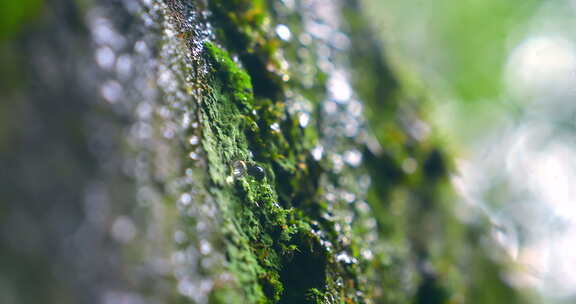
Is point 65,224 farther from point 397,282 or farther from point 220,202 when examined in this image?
point 397,282

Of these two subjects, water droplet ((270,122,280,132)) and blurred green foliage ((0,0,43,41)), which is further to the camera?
water droplet ((270,122,280,132))

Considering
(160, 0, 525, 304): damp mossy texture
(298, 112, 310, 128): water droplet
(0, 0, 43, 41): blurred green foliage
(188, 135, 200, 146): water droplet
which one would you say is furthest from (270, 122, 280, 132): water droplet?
(0, 0, 43, 41): blurred green foliage

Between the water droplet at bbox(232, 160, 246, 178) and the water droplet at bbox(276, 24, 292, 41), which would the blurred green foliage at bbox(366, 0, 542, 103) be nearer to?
the water droplet at bbox(276, 24, 292, 41)

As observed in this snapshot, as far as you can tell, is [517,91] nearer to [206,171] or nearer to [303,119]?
[303,119]

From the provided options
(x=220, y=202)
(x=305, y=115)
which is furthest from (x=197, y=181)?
(x=305, y=115)

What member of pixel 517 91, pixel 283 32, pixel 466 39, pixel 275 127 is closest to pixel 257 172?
pixel 275 127

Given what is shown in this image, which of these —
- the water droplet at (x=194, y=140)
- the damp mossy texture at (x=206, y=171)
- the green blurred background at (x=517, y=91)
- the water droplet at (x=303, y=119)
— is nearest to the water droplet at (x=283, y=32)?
the damp mossy texture at (x=206, y=171)
